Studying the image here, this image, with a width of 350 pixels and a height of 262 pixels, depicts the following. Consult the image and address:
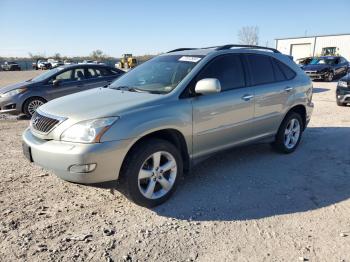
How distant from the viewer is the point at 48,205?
3.90 metres

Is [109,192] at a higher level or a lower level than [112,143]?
lower

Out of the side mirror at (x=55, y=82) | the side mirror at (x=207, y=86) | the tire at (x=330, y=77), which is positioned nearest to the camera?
the side mirror at (x=207, y=86)

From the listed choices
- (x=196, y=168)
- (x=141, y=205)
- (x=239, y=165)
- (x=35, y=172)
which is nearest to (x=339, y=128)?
(x=239, y=165)

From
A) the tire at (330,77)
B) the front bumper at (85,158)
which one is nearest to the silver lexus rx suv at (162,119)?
the front bumper at (85,158)

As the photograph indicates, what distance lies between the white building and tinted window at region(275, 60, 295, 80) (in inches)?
1656

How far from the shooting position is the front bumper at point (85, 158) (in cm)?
332

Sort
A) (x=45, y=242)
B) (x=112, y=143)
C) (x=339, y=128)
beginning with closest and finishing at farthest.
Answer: (x=45, y=242)
(x=112, y=143)
(x=339, y=128)

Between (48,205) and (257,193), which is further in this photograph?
(257,193)

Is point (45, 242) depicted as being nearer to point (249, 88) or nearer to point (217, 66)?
point (217, 66)

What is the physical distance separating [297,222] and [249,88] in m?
2.02

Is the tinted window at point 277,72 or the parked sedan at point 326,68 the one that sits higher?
the tinted window at point 277,72

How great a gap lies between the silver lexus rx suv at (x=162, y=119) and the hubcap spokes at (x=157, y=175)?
0.04ft

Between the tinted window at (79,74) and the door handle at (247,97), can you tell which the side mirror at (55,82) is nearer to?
the tinted window at (79,74)

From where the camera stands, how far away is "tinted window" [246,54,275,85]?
16.4 feet
